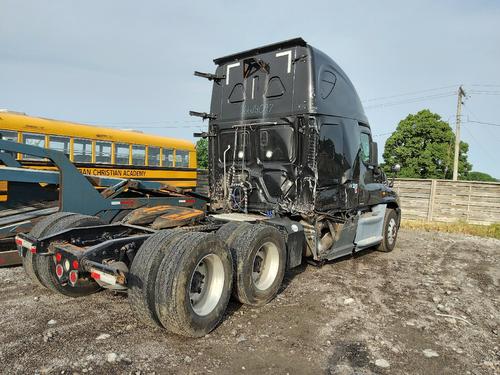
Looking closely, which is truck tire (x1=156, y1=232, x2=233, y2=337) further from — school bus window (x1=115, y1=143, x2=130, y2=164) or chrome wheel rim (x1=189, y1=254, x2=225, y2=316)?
school bus window (x1=115, y1=143, x2=130, y2=164)

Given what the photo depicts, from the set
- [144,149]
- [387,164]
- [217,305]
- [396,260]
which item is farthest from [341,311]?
[387,164]

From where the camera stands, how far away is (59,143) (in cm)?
1155

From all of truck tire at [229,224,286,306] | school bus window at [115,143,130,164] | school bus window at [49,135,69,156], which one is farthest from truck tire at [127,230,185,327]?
school bus window at [115,143,130,164]

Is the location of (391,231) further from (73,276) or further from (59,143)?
(59,143)

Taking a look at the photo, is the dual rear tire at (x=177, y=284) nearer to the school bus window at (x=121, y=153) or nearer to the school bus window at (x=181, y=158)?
the school bus window at (x=121, y=153)

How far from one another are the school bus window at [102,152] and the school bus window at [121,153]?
0.98ft

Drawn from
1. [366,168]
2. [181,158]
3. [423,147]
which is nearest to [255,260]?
[366,168]

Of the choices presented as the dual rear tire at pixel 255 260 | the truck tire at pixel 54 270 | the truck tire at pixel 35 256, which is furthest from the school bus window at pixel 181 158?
the dual rear tire at pixel 255 260

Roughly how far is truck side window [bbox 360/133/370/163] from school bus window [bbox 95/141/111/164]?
875 centimetres

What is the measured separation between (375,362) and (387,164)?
98.2 ft

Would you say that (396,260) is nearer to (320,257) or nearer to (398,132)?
(320,257)

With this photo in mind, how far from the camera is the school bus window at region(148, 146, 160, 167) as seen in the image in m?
14.3

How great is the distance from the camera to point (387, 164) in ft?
103

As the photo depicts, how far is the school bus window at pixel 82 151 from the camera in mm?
11906
